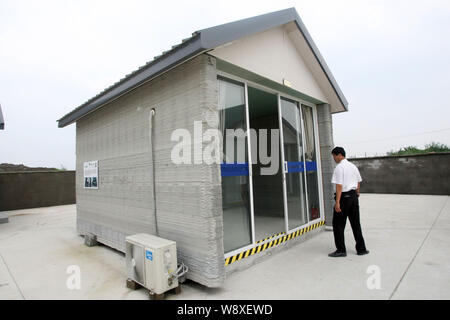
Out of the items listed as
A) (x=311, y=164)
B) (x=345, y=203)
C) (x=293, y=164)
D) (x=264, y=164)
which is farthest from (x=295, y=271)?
(x=311, y=164)

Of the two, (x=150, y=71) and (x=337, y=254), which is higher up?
(x=150, y=71)

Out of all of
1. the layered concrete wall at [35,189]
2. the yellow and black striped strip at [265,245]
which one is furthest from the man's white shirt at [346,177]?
the layered concrete wall at [35,189]

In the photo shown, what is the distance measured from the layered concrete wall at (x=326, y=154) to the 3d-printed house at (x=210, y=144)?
23 mm

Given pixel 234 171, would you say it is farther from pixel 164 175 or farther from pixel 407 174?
pixel 407 174

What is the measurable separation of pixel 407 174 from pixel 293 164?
9328mm

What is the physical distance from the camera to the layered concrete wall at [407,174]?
1034cm

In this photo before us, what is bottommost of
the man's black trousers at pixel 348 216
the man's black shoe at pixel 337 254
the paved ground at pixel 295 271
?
the paved ground at pixel 295 271

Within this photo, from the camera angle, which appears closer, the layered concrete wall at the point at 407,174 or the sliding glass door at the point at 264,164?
the sliding glass door at the point at 264,164

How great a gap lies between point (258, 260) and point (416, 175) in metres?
10.7

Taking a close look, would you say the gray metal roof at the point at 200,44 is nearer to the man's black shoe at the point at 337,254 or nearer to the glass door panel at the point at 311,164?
the glass door panel at the point at 311,164

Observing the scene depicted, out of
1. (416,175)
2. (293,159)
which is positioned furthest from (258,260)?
(416,175)

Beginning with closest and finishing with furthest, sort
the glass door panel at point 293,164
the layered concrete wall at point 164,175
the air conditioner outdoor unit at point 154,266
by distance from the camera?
the air conditioner outdoor unit at point 154,266
the layered concrete wall at point 164,175
the glass door panel at point 293,164

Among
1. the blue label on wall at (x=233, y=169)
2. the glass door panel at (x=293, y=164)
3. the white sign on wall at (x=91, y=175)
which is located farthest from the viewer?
the white sign on wall at (x=91, y=175)

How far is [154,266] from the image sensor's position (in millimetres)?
2738
